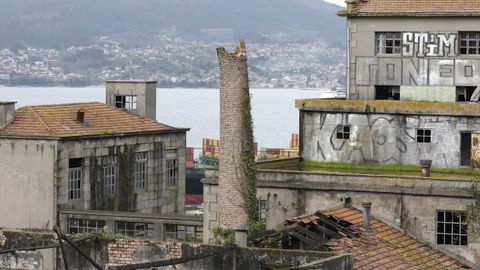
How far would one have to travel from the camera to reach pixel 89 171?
60000 millimetres

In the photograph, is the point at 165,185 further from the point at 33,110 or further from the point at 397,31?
the point at 397,31

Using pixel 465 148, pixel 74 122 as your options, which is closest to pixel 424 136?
pixel 465 148

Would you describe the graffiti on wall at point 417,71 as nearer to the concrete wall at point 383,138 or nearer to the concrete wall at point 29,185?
the concrete wall at point 383,138

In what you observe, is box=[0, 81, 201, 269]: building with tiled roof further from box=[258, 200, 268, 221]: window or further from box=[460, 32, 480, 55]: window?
box=[460, 32, 480, 55]: window

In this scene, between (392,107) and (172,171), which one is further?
(172,171)

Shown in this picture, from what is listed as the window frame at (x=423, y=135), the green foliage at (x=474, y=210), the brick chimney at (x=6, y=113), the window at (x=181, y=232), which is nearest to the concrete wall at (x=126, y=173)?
the brick chimney at (x=6, y=113)

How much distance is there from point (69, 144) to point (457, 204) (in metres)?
16.9

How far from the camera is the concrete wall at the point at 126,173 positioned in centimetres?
5891

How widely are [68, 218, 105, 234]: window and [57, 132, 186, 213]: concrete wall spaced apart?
4.17ft

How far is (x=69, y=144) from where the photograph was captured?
58719mm

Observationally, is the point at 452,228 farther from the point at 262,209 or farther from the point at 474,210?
the point at 262,209

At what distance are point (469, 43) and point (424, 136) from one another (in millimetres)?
4536

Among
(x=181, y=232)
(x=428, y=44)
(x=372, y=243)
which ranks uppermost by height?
(x=428, y=44)

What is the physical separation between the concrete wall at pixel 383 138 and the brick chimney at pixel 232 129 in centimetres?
747
